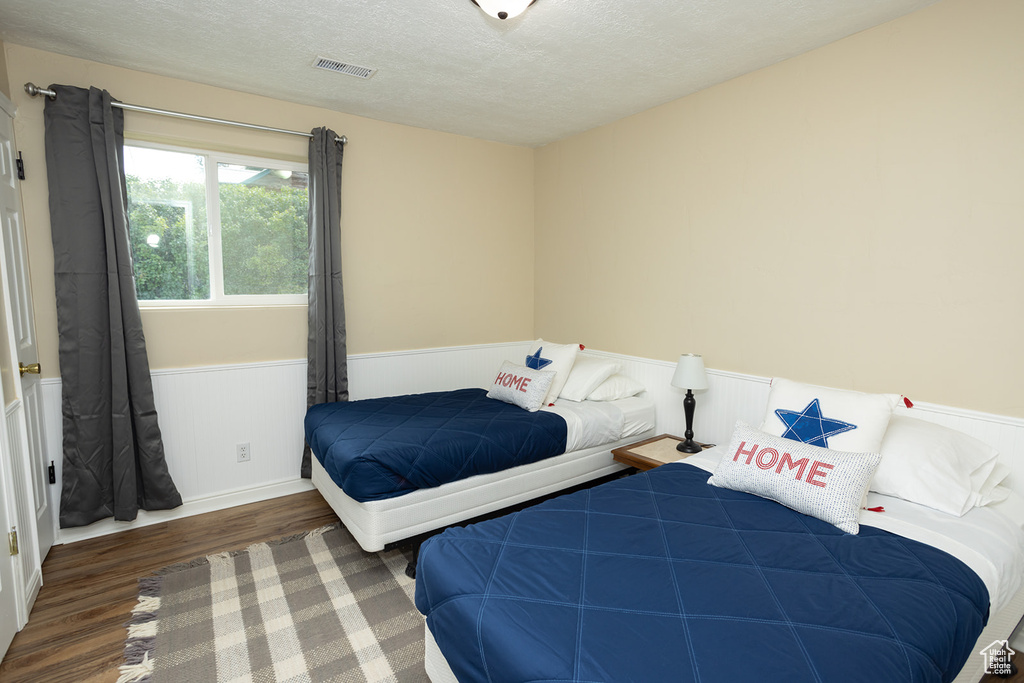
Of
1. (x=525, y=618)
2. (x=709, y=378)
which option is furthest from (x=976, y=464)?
(x=525, y=618)

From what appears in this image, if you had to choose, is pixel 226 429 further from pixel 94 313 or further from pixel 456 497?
pixel 456 497

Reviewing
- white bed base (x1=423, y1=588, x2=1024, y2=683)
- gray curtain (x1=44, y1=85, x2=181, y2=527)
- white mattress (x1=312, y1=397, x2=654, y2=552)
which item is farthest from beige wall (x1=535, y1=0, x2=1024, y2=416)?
gray curtain (x1=44, y1=85, x2=181, y2=527)

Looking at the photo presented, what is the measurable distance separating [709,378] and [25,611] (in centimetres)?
353

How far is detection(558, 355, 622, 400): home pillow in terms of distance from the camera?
3.42 metres

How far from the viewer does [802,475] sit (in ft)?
6.18

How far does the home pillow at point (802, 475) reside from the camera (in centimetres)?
179

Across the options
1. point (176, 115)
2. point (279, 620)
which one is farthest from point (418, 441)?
point (176, 115)

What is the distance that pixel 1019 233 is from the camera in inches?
78.4

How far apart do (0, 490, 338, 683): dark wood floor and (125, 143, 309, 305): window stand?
1.34m

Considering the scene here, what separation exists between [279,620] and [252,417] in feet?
4.98

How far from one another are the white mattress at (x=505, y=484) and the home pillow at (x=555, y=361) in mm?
108

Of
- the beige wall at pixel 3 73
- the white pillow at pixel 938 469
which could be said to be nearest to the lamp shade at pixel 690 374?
the white pillow at pixel 938 469

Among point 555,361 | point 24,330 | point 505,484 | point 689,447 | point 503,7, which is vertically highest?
point 503,7

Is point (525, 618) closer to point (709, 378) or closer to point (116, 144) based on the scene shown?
point (709, 378)
